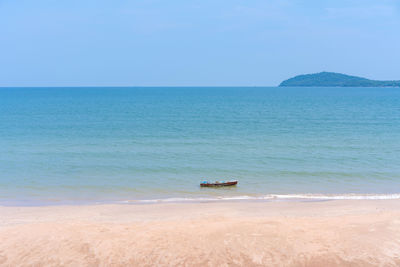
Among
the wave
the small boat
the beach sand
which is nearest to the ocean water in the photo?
the wave

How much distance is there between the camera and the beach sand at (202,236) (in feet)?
43.0

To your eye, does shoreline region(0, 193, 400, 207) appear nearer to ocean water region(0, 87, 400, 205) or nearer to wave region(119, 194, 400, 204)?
wave region(119, 194, 400, 204)

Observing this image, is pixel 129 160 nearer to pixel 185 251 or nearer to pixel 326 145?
pixel 185 251

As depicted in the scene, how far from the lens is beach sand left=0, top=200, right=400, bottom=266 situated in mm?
13117

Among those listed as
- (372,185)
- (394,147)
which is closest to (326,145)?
(394,147)

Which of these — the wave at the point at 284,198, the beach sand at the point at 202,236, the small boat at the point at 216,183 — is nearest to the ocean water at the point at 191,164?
the wave at the point at 284,198

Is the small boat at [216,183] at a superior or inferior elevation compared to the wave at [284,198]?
superior

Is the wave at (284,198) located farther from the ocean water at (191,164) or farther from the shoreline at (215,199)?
the ocean water at (191,164)

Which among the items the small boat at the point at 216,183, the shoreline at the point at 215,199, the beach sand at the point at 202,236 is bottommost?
the shoreline at the point at 215,199

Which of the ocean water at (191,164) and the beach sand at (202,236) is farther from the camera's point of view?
the ocean water at (191,164)

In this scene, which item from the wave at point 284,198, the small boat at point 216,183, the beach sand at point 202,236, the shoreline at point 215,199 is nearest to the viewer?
the beach sand at point 202,236

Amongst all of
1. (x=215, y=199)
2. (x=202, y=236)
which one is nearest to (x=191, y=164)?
(x=215, y=199)

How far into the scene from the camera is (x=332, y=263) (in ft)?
42.2

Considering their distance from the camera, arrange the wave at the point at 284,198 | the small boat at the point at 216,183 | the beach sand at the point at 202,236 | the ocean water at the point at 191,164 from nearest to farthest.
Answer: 1. the beach sand at the point at 202,236
2. the wave at the point at 284,198
3. the ocean water at the point at 191,164
4. the small boat at the point at 216,183
